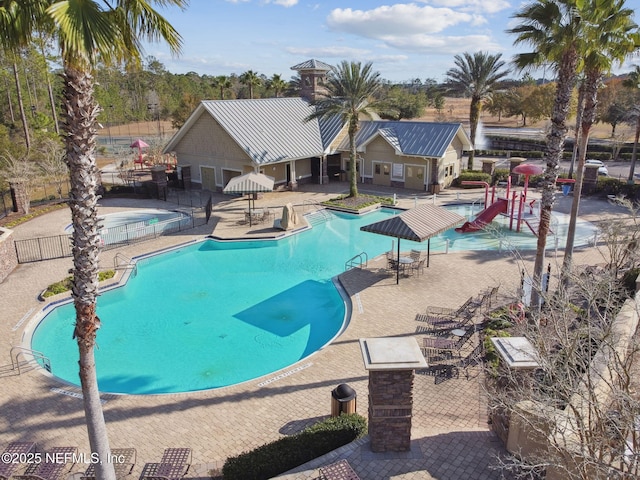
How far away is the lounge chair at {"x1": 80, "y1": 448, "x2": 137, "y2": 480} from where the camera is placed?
32.6 ft

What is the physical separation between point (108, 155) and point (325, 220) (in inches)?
1364

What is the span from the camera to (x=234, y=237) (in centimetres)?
2705

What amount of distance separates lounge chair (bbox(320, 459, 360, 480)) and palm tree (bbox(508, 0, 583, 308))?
7.71 meters

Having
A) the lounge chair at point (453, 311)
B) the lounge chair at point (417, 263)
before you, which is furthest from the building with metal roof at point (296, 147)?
the lounge chair at point (453, 311)

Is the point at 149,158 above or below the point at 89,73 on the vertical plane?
below

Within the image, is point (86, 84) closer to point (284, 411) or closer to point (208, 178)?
point (284, 411)

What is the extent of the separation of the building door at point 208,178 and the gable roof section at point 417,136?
34.6 ft

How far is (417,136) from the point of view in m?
37.7

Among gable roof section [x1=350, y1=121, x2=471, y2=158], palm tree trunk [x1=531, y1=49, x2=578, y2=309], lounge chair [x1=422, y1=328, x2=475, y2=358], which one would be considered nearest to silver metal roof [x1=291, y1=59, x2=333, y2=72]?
gable roof section [x1=350, y1=121, x2=471, y2=158]

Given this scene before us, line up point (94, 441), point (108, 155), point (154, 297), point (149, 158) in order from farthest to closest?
point (108, 155) → point (149, 158) → point (154, 297) → point (94, 441)

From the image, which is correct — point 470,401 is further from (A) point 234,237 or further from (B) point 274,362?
(A) point 234,237

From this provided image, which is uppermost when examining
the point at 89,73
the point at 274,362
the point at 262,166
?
the point at 89,73

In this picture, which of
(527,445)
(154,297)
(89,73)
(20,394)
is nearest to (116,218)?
(154,297)

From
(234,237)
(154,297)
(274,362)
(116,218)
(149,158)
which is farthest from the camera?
(149,158)
